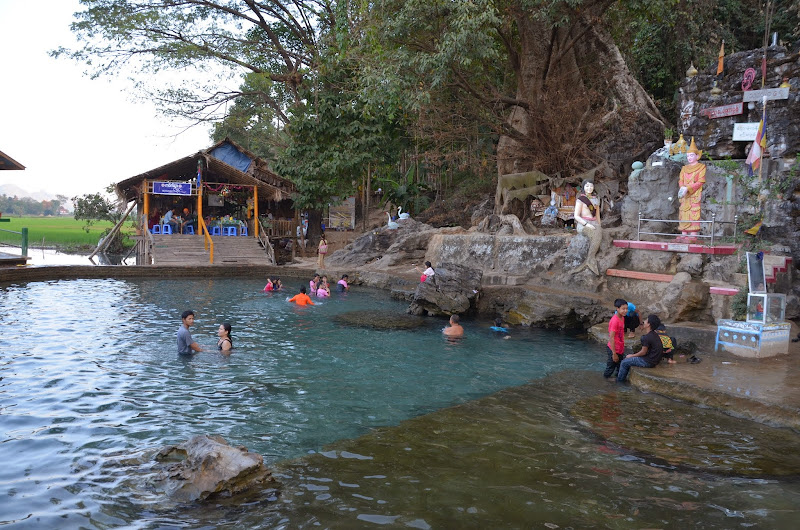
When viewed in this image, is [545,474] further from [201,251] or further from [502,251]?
[201,251]

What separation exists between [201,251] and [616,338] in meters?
20.9

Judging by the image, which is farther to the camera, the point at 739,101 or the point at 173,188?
the point at 173,188

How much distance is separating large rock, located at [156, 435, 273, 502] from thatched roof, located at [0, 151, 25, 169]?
21.6 m

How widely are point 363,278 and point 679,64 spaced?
15.6 meters

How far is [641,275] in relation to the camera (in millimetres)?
14453

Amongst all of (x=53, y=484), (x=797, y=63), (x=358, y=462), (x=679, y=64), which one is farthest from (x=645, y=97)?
(x=53, y=484)

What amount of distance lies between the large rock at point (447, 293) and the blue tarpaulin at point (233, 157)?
1666 centimetres

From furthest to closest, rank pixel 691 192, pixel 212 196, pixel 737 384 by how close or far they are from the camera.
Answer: pixel 212 196 < pixel 691 192 < pixel 737 384

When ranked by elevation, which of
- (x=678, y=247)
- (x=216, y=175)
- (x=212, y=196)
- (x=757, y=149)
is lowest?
(x=678, y=247)

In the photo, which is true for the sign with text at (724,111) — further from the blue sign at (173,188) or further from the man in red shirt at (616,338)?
the blue sign at (173,188)

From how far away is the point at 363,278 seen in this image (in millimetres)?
22500

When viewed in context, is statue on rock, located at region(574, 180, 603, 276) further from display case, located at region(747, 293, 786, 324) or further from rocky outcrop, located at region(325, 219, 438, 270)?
rocky outcrop, located at region(325, 219, 438, 270)

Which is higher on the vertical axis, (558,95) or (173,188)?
(558,95)

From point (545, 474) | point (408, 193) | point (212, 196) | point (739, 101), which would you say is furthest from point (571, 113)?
point (545, 474)
